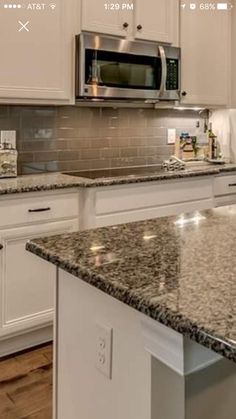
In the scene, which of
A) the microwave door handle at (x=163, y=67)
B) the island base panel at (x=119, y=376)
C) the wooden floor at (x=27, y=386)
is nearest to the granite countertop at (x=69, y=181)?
the microwave door handle at (x=163, y=67)

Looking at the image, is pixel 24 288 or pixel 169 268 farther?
pixel 24 288

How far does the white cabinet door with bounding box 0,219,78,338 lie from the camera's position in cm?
240

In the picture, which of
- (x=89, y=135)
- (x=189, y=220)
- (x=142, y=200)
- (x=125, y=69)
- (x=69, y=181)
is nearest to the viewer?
(x=189, y=220)

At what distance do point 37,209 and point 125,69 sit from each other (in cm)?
122

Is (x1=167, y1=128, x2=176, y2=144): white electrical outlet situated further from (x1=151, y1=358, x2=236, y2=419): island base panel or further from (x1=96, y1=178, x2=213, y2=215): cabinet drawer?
(x1=151, y1=358, x2=236, y2=419): island base panel

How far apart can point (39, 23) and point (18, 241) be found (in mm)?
1289

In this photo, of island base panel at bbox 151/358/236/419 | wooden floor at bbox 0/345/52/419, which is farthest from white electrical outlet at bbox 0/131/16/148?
island base panel at bbox 151/358/236/419

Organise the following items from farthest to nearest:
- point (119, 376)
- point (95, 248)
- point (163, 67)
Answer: point (163, 67) → point (95, 248) → point (119, 376)

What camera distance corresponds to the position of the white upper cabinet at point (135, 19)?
2.91 meters

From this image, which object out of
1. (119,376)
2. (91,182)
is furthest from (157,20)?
(119,376)

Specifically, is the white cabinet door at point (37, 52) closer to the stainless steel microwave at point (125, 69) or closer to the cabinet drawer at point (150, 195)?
the stainless steel microwave at point (125, 69)

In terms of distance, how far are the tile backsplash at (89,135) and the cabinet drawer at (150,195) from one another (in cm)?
61

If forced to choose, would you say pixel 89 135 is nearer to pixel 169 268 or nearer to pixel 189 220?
pixel 189 220

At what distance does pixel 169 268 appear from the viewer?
979mm
